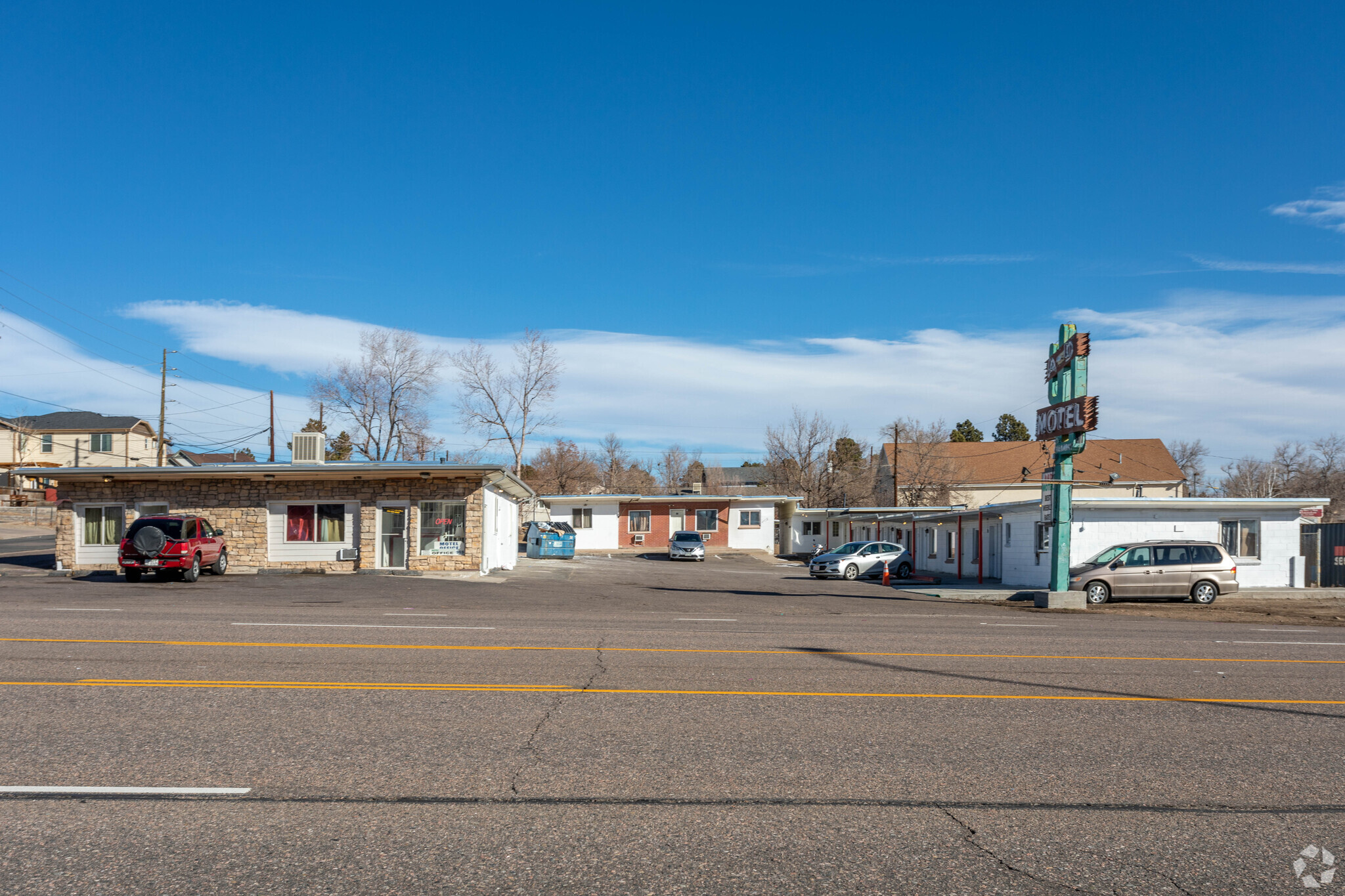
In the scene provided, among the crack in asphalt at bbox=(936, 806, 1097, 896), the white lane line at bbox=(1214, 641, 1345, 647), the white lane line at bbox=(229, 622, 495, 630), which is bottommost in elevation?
the white lane line at bbox=(1214, 641, 1345, 647)

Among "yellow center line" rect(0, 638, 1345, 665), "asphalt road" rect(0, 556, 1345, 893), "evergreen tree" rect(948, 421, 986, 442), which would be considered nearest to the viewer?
"asphalt road" rect(0, 556, 1345, 893)

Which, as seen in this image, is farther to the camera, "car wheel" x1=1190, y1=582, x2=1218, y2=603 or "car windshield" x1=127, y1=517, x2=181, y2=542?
"car windshield" x1=127, y1=517, x2=181, y2=542

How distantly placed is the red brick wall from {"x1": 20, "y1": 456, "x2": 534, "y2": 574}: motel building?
84.9 ft

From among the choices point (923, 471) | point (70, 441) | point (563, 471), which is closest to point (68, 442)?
point (70, 441)

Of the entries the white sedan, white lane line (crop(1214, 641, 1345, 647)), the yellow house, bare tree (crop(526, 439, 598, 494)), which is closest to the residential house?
the yellow house

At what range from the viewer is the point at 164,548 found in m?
25.9

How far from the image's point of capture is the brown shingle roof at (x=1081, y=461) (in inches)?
2704

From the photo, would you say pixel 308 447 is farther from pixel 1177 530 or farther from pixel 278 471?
pixel 1177 530

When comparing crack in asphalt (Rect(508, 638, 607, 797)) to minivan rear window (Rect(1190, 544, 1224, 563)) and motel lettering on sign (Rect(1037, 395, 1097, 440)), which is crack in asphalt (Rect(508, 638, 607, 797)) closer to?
motel lettering on sign (Rect(1037, 395, 1097, 440))

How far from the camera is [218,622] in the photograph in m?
14.1

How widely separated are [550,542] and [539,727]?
132ft

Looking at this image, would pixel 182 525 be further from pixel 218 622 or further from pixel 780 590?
pixel 780 590

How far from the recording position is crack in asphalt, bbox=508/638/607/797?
5.95m

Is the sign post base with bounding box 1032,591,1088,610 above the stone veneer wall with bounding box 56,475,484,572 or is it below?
below
